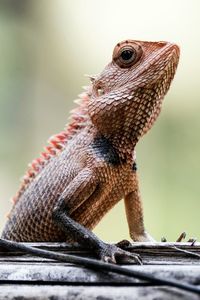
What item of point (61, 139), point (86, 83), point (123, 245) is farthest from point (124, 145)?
point (86, 83)

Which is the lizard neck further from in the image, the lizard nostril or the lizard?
the lizard nostril

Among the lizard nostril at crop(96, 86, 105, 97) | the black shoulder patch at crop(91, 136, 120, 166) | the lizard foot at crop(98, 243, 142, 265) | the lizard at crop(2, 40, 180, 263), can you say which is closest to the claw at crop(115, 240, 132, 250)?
the lizard foot at crop(98, 243, 142, 265)

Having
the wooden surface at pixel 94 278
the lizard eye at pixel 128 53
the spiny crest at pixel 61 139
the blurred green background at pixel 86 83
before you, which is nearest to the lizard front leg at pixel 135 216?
the spiny crest at pixel 61 139

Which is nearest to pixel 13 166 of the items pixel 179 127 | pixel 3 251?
pixel 179 127

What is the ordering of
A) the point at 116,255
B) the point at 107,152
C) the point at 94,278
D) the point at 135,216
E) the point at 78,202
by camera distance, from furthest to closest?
the point at 135,216, the point at 107,152, the point at 78,202, the point at 116,255, the point at 94,278

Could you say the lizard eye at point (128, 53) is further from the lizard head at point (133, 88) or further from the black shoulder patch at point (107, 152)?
the black shoulder patch at point (107, 152)

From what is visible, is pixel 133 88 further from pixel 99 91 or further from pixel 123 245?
pixel 123 245

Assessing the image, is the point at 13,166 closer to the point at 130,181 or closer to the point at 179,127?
the point at 179,127
